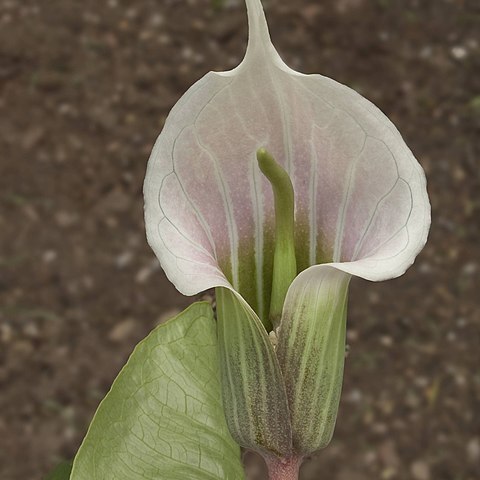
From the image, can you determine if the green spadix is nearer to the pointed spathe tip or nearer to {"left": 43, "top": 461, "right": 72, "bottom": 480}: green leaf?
the pointed spathe tip

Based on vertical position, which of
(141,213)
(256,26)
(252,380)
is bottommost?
(141,213)

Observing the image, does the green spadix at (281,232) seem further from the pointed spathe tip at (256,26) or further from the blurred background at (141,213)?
the blurred background at (141,213)

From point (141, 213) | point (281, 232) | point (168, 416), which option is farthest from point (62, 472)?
point (141, 213)

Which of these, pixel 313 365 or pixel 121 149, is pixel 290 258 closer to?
pixel 313 365

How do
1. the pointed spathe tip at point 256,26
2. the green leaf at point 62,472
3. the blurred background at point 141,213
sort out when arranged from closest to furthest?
the pointed spathe tip at point 256,26
the green leaf at point 62,472
the blurred background at point 141,213

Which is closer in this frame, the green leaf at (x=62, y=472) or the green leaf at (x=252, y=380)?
the green leaf at (x=252, y=380)

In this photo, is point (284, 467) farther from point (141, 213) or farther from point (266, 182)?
point (141, 213)

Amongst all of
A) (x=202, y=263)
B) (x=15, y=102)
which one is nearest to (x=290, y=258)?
(x=202, y=263)

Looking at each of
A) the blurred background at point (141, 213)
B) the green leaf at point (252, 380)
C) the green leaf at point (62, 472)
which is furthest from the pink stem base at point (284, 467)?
the blurred background at point (141, 213)
